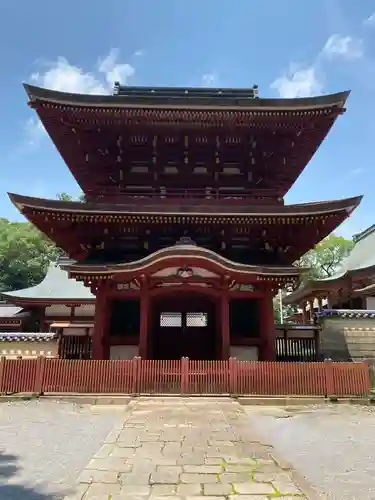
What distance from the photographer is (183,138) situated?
15.0 m

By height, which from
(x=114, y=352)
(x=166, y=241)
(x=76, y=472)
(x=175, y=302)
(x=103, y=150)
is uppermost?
(x=103, y=150)

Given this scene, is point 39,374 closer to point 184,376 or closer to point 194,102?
point 184,376

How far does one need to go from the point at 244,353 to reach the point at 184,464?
342 inches

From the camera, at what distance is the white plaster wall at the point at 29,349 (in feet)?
49.0

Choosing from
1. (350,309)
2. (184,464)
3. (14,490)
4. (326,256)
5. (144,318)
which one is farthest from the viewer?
(326,256)

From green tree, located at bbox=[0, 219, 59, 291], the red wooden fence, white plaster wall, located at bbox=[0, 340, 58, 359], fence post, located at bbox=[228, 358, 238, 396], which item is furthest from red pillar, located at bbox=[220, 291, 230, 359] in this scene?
green tree, located at bbox=[0, 219, 59, 291]

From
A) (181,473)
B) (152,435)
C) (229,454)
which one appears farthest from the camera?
(152,435)

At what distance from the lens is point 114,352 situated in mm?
14633

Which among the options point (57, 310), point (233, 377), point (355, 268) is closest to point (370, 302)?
point (355, 268)

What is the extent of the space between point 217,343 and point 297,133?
8320 millimetres

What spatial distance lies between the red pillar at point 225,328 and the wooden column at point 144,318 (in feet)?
8.35

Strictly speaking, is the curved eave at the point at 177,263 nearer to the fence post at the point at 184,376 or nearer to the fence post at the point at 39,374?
the fence post at the point at 39,374

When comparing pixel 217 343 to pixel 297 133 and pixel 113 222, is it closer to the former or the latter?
pixel 113 222

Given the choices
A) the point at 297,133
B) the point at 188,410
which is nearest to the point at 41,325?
the point at 188,410
